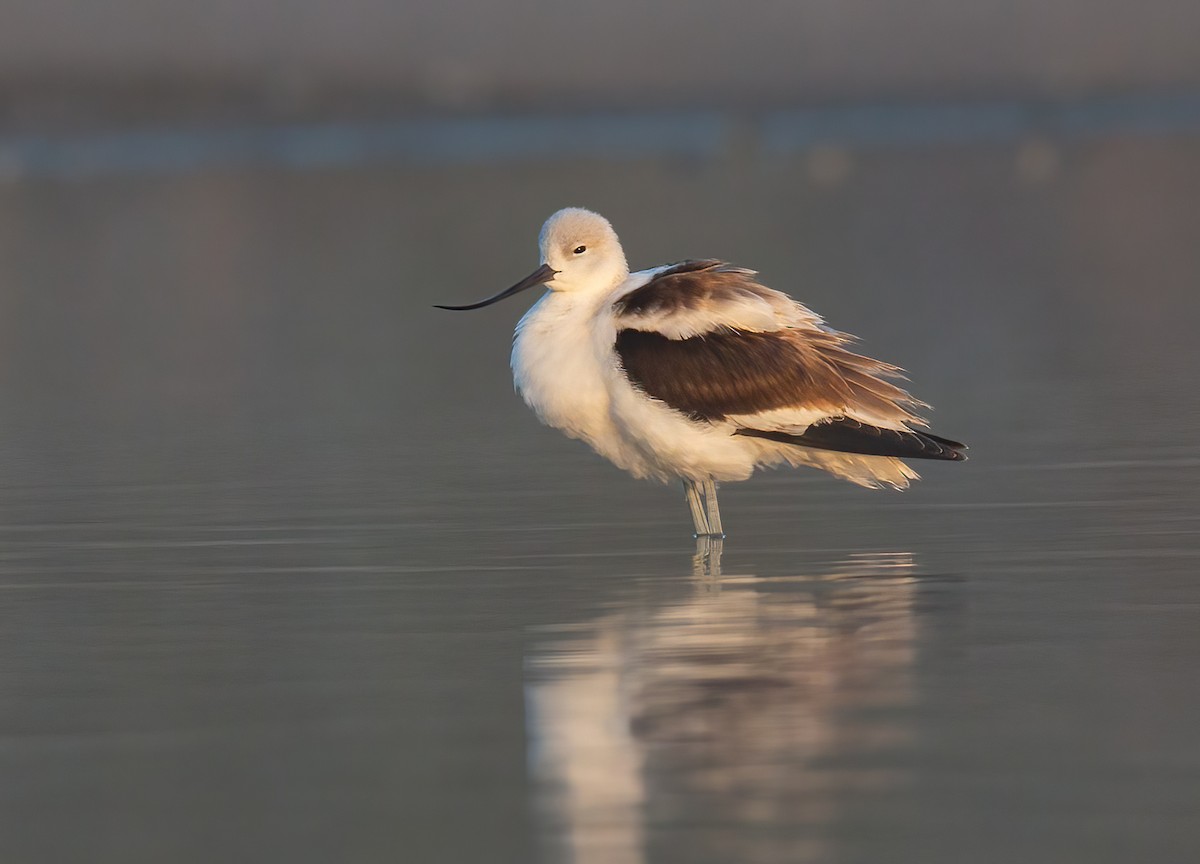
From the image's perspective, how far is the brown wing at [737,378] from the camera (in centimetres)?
735

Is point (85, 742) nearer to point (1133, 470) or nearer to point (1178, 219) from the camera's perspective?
point (1133, 470)

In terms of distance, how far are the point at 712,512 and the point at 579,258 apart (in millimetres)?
968

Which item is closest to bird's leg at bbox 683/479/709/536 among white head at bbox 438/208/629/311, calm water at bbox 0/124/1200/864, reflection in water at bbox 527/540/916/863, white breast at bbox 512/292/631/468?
calm water at bbox 0/124/1200/864

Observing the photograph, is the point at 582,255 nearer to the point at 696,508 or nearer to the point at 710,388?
the point at 710,388

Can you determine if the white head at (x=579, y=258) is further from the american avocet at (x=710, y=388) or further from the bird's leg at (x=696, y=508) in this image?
the bird's leg at (x=696, y=508)

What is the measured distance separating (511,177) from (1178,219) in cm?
1058

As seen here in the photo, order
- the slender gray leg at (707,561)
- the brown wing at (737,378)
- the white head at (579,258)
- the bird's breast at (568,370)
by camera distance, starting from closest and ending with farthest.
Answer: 1. the slender gray leg at (707,561)
2. the brown wing at (737,378)
3. the bird's breast at (568,370)
4. the white head at (579,258)

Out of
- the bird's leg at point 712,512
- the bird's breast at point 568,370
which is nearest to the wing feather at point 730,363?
the bird's breast at point 568,370

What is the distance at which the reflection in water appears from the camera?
444 cm

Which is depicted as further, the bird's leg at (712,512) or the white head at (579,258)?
the white head at (579,258)

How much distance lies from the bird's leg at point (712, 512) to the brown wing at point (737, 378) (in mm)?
307

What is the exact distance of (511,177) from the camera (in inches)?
1162

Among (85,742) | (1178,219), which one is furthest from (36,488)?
(1178,219)

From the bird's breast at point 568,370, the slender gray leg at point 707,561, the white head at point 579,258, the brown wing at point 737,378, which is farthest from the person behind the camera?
the white head at point 579,258
